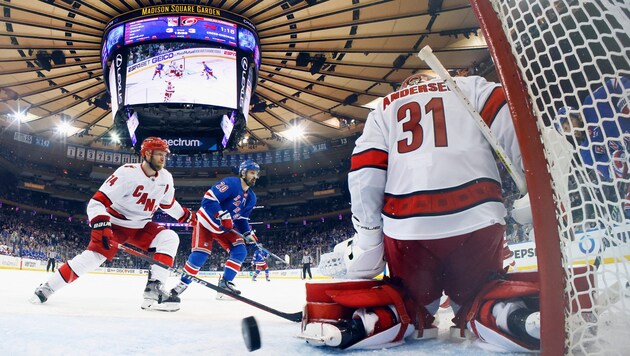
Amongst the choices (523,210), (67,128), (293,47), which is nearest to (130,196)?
(523,210)

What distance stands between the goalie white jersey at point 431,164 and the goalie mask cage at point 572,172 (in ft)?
2.38

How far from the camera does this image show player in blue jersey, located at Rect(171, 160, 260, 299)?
529cm

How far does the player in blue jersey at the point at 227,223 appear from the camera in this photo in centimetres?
529

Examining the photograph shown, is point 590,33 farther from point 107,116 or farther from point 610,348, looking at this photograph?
point 107,116

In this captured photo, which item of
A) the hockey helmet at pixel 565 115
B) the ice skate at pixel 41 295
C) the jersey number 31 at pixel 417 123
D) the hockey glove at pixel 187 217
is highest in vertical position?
the jersey number 31 at pixel 417 123

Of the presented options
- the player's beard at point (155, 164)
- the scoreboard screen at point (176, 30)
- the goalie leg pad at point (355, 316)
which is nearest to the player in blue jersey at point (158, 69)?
the scoreboard screen at point (176, 30)

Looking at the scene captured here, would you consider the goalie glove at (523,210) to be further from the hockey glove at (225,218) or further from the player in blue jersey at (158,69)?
the player in blue jersey at (158,69)

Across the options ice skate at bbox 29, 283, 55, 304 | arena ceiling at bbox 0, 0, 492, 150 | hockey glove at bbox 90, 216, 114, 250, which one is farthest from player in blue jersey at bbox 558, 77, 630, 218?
arena ceiling at bbox 0, 0, 492, 150

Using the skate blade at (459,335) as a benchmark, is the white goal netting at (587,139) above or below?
above

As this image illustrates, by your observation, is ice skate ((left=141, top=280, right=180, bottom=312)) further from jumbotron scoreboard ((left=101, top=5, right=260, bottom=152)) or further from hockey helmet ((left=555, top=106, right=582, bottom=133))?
jumbotron scoreboard ((left=101, top=5, right=260, bottom=152))

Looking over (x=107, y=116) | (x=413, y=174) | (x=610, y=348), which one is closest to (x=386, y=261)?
(x=413, y=174)

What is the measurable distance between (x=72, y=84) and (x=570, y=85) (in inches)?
577

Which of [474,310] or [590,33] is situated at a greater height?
[590,33]

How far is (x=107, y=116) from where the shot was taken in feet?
52.7
